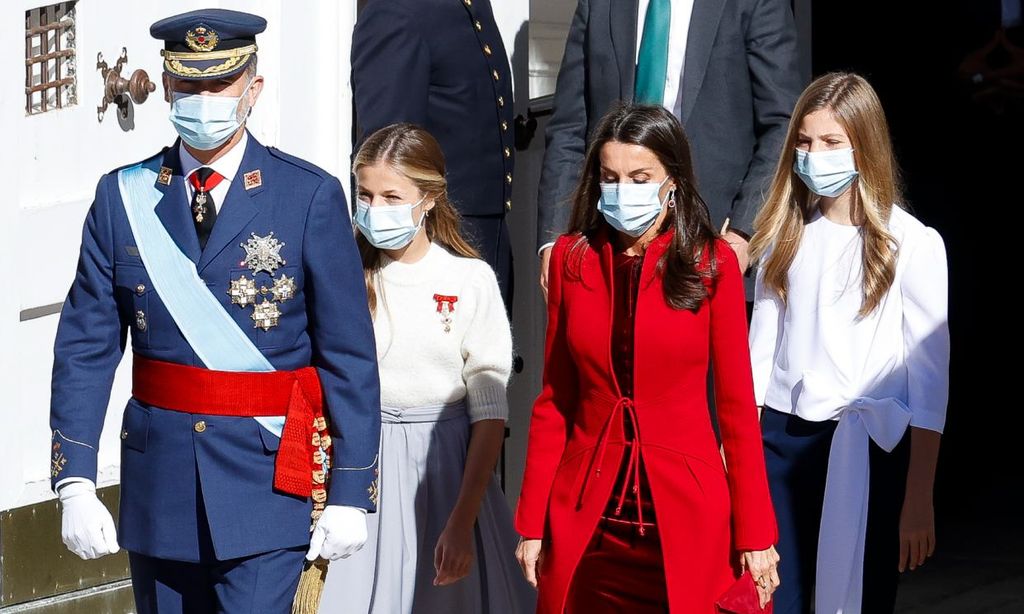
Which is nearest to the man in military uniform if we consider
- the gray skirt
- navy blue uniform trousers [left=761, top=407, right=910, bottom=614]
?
the gray skirt

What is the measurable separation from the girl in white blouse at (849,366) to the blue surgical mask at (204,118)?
1.52 metres

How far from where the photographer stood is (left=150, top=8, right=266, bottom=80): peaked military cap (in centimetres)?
361

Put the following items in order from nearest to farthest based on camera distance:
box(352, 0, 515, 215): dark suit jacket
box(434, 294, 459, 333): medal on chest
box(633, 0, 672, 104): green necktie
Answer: box(434, 294, 459, 333): medal on chest → box(633, 0, 672, 104): green necktie → box(352, 0, 515, 215): dark suit jacket

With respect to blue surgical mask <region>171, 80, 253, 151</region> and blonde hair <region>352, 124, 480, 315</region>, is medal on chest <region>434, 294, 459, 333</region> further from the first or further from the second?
blue surgical mask <region>171, 80, 253, 151</region>

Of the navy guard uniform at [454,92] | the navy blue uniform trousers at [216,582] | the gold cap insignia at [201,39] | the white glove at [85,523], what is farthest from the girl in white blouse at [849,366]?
the white glove at [85,523]

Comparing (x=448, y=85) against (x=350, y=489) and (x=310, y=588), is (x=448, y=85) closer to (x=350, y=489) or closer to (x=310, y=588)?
(x=350, y=489)

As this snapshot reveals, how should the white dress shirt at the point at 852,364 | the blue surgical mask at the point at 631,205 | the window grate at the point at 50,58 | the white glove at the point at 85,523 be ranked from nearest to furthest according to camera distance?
the white glove at the point at 85,523, the blue surgical mask at the point at 631,205, the white dress shirt at the point at 852,364, the window grate at the point at 50,58

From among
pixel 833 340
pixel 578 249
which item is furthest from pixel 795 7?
pixel 578 249

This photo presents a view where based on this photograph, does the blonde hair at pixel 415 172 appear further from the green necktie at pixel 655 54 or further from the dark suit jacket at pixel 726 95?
the green necktie at pixel 655 54

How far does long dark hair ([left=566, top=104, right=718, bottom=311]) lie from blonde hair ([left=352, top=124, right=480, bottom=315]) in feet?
2.39

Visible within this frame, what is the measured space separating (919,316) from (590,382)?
0.96m

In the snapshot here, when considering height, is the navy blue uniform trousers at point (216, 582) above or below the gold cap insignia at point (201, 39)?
below

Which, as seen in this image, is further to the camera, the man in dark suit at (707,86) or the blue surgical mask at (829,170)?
the man in dark suit at (707,86)

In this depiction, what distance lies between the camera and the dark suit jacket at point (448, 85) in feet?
16.8
